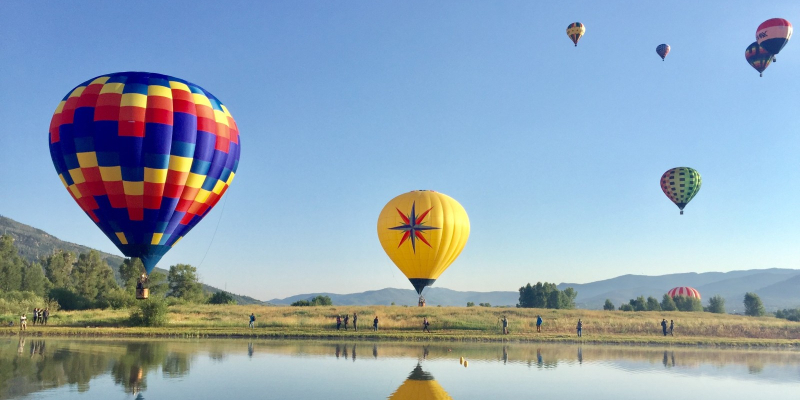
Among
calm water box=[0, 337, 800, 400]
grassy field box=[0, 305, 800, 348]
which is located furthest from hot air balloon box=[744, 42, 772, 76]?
calm water box=[0, 337, 800, 400]

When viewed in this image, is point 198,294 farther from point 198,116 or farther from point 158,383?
point 158,383

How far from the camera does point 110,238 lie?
35438 millimetres

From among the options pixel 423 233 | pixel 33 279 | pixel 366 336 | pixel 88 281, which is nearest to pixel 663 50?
pixel 423 233

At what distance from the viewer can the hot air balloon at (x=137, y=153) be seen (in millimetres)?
33344

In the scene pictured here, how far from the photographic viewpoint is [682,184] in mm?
70062

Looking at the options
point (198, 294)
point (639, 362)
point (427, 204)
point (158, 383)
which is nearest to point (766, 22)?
point (427, 204)

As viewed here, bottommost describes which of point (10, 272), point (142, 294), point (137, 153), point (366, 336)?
point (366, 336)

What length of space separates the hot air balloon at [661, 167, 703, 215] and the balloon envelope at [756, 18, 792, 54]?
15.6 metres

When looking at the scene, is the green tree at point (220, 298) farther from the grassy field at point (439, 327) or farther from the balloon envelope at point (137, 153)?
the balloon envelope at point (137, 153)

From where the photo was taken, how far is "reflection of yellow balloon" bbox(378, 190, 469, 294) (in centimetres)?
5356

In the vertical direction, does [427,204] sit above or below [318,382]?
above

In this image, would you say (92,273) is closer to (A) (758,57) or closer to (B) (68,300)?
(B) (68,300)

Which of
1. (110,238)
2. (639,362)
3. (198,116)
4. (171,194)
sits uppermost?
(198,116)

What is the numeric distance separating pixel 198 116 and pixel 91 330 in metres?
16.5
